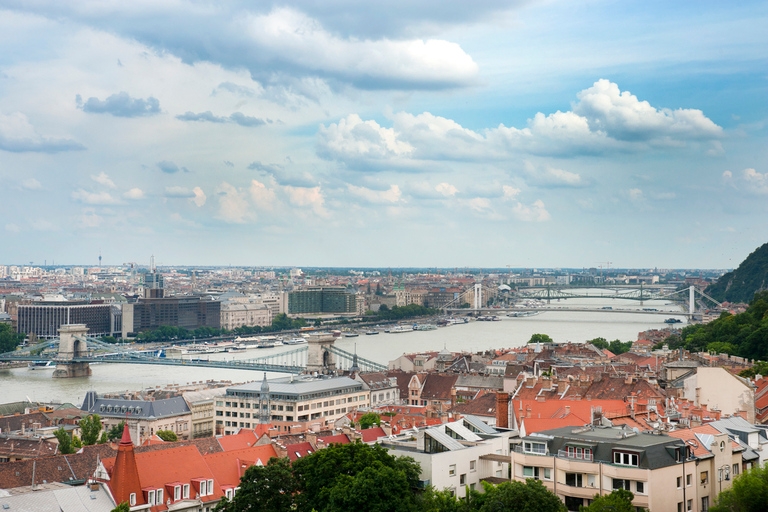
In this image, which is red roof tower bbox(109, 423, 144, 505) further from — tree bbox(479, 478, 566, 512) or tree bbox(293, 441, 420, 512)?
tree bbox(479, 478, 566, 512)

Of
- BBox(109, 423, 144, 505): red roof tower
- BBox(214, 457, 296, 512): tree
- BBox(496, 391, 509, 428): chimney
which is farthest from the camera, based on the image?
BBox(496, 391, 509, 428): chimney

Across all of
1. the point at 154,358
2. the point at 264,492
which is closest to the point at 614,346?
the point at 154,358

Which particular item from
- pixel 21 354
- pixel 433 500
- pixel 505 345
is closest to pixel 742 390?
pixel 433 500

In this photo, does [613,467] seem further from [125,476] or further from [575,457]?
[125,476]

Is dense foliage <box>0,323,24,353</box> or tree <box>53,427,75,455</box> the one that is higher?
tree <box>53,427,75,455</box>

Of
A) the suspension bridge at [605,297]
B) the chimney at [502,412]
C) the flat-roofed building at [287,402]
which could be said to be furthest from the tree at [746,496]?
the suspension bridge at [605,297]

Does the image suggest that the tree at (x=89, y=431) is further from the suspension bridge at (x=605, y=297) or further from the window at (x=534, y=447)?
the suspension bridge at (x=605, y=297)

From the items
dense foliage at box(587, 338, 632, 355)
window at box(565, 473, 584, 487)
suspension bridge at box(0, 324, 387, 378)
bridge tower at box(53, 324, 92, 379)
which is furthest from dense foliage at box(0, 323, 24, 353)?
window at box(565, 473, 584, 487)
